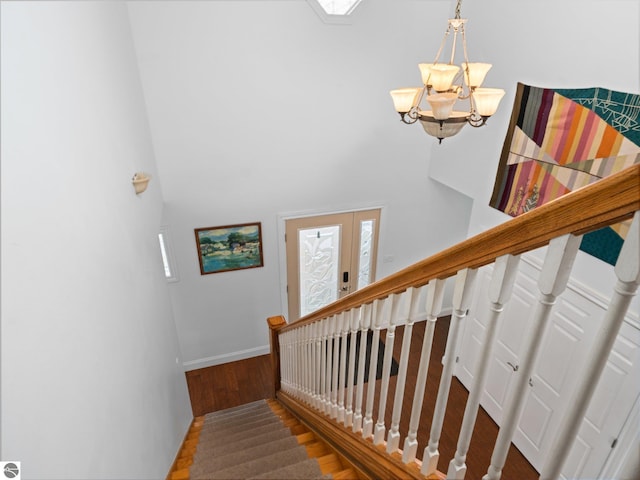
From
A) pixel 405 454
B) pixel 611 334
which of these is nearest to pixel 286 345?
pixel 405 454

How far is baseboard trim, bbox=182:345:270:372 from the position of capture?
197 inches

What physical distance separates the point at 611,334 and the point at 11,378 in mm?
1318

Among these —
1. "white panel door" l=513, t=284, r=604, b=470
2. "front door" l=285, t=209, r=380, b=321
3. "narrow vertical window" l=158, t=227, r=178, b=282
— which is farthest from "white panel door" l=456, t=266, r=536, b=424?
"narrow vertical window" l=158, t=227, r=178, b=282

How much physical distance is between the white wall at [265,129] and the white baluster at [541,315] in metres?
3.75

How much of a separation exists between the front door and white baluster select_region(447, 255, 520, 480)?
151 inches

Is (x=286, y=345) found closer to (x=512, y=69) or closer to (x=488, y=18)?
(x=512, y=69)

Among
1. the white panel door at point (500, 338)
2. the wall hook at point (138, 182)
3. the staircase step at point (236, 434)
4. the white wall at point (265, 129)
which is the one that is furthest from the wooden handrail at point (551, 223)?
the white wall at point (265, 129)

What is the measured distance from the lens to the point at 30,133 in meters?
1.19

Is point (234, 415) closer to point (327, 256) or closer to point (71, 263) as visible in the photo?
point (327, 256)

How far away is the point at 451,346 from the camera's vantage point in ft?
3.53

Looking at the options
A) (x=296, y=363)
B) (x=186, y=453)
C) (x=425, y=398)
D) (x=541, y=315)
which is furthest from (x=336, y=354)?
(x=425, y=398)

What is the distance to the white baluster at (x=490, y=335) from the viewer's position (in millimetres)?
828

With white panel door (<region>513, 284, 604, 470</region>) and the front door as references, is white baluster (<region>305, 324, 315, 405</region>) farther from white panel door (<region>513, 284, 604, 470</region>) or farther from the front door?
the front door

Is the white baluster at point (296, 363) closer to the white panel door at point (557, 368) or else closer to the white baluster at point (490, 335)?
the white panel door at point (557, 368)
